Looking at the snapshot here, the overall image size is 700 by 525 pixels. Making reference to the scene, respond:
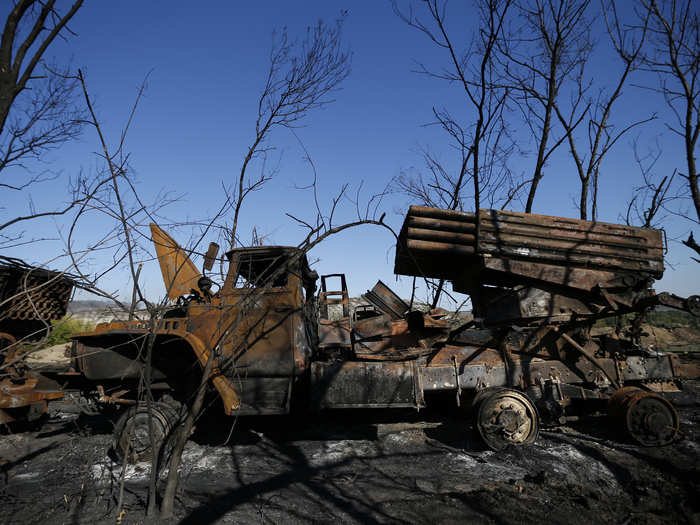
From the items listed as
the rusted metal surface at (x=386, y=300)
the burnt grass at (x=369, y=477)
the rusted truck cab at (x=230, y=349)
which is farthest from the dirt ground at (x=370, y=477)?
the rusted metal surface at (x=386, y=300)

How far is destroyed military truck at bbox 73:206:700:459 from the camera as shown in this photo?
4.89 metres

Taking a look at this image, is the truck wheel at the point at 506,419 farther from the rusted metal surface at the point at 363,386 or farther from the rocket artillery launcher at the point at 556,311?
the rusted metal surface at the point at 363,386

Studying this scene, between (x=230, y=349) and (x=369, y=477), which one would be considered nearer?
(x=369, y=477)

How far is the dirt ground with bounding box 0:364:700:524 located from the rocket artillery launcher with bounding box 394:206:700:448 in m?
0.46

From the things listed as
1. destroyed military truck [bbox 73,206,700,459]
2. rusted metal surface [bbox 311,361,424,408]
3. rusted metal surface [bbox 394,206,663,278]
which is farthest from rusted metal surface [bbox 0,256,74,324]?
rusted metal surface [bbox 394,206,663,278]

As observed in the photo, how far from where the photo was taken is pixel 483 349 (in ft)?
17.4

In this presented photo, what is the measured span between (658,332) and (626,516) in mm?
14246

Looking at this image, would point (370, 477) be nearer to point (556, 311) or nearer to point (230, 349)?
point (230, 349)

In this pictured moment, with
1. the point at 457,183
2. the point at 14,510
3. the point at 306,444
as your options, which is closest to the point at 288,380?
the point at 306,444

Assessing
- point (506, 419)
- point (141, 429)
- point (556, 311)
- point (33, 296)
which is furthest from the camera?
point (33, 296)

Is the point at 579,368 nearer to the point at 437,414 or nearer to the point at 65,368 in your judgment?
the point at 437,414

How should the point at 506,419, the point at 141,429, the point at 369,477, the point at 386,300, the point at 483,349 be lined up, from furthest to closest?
the point at 386,300
the point at 483,349
the point at 141,429
the point at 506,419
the point at 369,477

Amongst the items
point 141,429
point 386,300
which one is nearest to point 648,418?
point 386,300

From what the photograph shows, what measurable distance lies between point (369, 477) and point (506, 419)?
1750 mm
